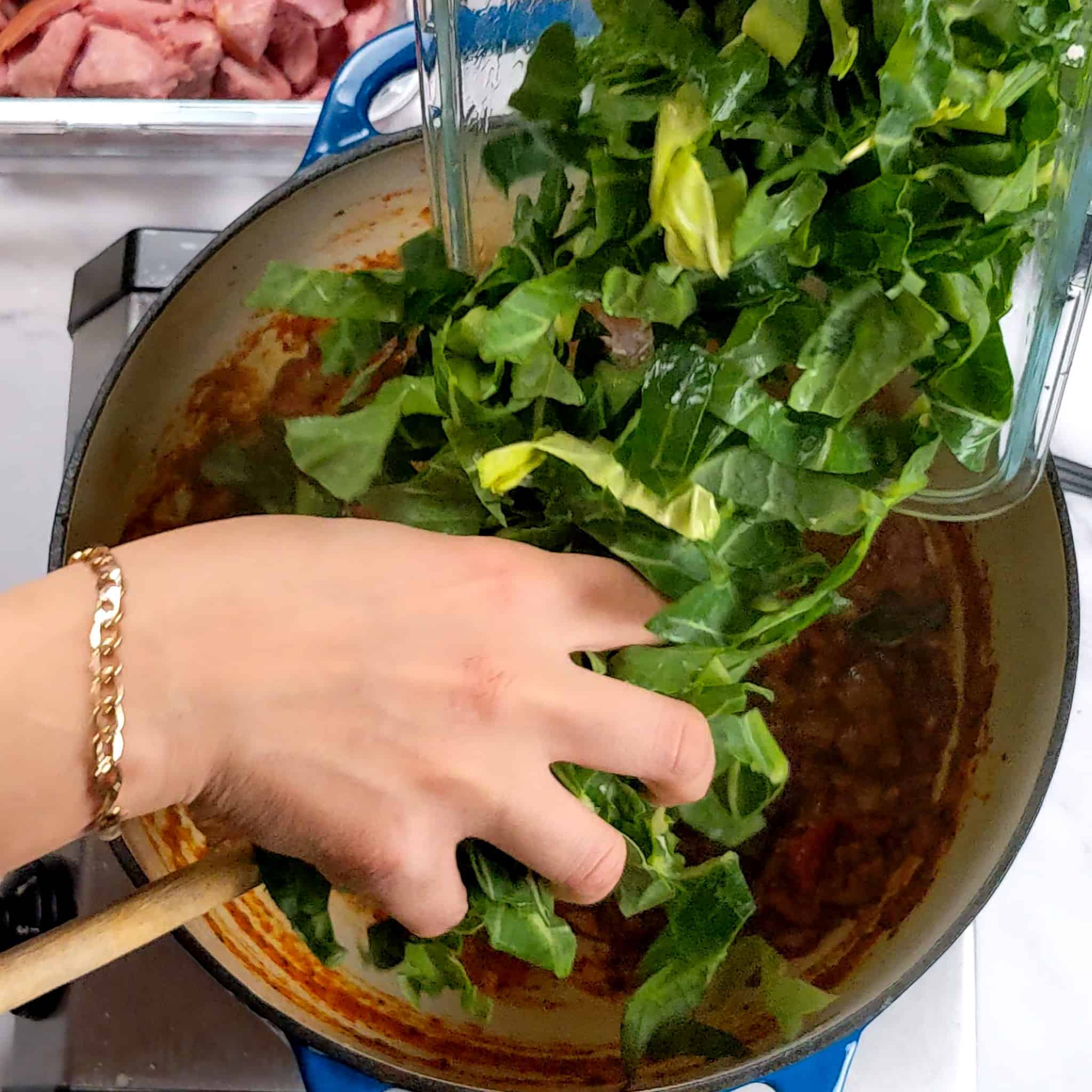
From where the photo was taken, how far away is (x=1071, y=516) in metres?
0.98

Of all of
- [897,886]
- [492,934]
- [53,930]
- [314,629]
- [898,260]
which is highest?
[898,260]

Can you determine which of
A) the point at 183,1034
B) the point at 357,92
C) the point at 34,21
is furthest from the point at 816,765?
the point at 34,21

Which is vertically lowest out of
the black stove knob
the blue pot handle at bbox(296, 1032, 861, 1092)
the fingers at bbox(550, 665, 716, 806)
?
the blue pot handle at bbox(296, 1032, 861, 1092)

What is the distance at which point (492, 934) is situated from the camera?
1.98 feet

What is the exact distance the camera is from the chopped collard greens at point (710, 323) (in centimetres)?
46

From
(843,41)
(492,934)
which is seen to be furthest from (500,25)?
(492,934)

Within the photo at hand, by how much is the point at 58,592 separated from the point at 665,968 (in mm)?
445

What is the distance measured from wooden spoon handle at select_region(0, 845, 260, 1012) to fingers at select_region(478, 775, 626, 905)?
0.14m

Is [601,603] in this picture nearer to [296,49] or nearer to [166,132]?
[166,132]

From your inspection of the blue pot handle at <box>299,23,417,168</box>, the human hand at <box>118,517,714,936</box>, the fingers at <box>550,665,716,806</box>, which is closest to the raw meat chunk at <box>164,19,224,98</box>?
the blue pot handle at <box>299,23,417,168</box>

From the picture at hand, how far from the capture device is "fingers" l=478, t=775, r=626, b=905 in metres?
0.52

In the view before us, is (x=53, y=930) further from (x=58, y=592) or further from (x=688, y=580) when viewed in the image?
(x=688, y=580)

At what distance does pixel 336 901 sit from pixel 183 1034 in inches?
5.3

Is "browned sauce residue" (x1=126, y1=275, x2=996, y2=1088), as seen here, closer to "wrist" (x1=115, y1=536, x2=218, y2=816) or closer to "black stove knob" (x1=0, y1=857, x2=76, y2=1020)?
"black stove knob" (x1=0, y1=857, x2=76, y2=1020)
